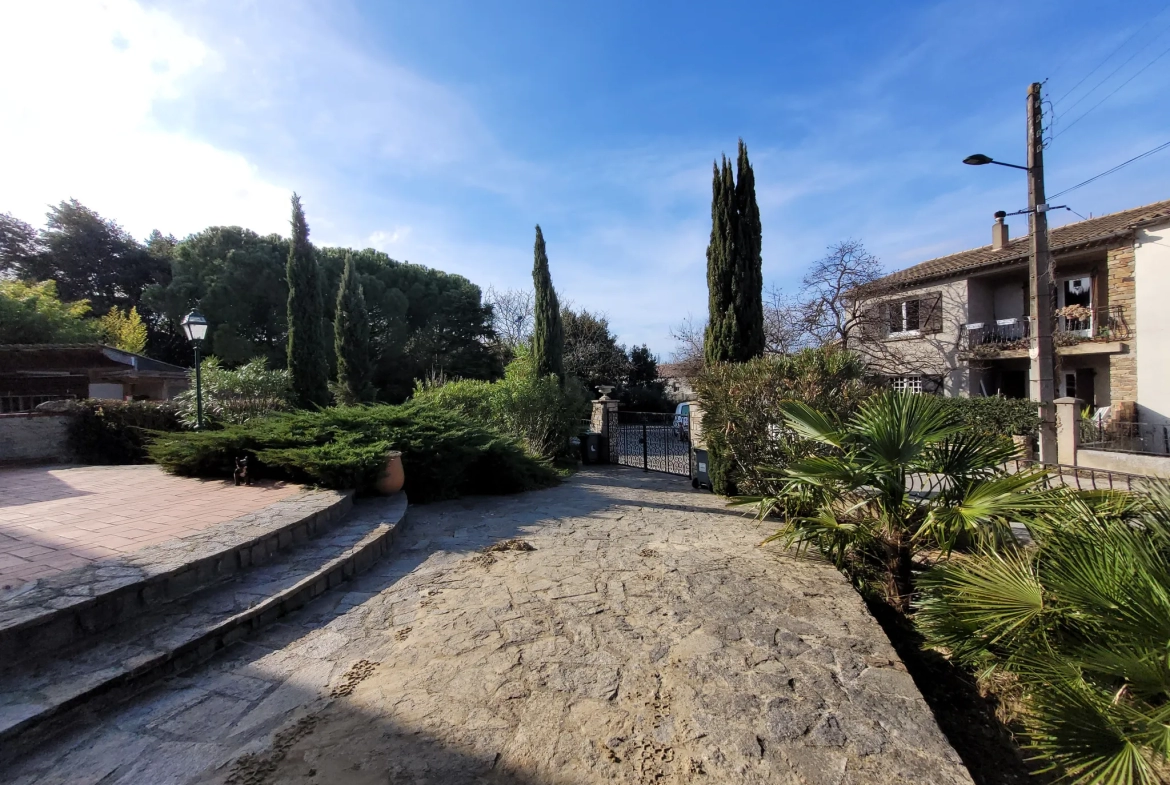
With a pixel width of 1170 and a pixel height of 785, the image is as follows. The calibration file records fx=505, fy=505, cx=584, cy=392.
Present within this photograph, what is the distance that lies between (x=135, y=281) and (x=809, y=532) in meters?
30.6

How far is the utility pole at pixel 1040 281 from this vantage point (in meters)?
8.01

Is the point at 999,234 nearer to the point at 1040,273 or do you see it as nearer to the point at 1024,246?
the point at 1024,246

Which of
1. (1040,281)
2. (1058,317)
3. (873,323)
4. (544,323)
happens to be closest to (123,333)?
(544,323)

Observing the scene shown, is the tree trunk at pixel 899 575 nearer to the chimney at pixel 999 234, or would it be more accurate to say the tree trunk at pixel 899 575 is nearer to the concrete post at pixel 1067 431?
the concrete post at pixel 1067 431

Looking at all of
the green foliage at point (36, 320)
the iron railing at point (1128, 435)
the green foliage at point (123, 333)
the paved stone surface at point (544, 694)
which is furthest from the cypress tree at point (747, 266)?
A: the green foliage at point (123, 333)

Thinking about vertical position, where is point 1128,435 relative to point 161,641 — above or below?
above

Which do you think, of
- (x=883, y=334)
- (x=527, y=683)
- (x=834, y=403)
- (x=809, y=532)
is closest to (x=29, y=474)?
(x=527, y=683)

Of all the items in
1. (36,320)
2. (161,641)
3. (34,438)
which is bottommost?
(161,641)

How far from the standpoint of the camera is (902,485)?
12.6 feet

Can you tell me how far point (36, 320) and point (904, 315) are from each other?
26.3 metres

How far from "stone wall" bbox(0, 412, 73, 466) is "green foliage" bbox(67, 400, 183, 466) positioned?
0.14 metres

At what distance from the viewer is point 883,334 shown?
16.6 metres

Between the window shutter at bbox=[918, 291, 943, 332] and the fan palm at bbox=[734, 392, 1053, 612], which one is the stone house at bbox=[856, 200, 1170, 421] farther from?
the fan palm at bbox=[734, 392, 1053, 612]

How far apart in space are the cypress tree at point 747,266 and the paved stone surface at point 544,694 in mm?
4809
